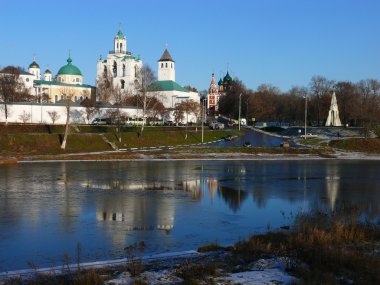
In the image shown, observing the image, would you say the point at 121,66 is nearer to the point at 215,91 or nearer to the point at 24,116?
the point at 24,116

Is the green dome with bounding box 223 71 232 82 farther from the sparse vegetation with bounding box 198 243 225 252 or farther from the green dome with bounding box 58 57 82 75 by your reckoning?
the sparse vegetation with bounding box 198 243 225 252

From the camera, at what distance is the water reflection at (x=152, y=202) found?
1573 cm

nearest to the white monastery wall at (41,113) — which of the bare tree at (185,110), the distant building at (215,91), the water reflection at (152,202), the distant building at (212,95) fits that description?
the bare tree at (185,110)

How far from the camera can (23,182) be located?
3034cm

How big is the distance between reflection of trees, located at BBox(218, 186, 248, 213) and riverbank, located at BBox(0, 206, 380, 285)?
671 cm

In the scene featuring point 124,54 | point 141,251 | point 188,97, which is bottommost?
point 141,251

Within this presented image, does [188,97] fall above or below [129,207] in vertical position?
above

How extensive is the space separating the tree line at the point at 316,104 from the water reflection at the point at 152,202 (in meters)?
53.2

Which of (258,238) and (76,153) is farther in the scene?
(76,153)

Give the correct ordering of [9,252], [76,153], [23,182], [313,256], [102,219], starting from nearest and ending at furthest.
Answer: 1. [313,256]
2. [9,252]
3. [102,219]
4. [23,182]
5. [76,153]

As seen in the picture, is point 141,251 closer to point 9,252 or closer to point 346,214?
point 9,252

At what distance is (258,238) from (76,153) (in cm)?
3982

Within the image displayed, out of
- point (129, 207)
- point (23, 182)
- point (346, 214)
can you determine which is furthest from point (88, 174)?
point (346, 214)

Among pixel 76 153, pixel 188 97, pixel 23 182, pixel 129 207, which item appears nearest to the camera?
pixel 129 207
